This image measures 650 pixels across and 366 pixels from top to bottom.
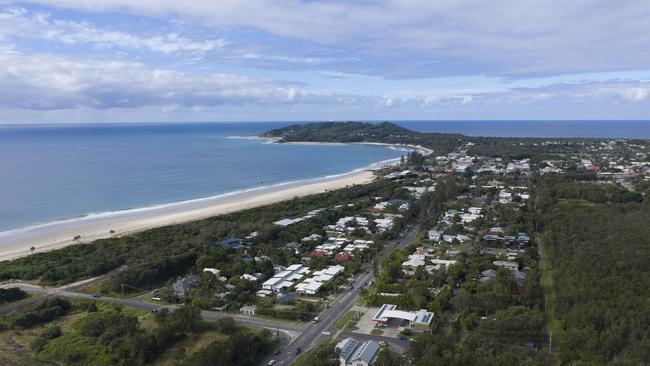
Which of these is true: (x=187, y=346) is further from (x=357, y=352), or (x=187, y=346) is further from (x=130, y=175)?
(x=130, y=175)

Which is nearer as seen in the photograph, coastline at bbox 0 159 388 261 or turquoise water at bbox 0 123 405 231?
coastline at bbox 0 159 388 261

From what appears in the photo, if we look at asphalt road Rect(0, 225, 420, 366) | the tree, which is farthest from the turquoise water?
the tree

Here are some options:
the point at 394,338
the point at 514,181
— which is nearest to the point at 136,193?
the point at 394,338

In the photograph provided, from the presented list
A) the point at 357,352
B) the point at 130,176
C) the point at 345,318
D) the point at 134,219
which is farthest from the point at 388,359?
the point at 130,176

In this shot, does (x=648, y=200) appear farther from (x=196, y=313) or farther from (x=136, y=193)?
(x=136, y=193)

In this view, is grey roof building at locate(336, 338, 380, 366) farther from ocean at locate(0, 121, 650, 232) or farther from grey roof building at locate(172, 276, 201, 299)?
ocean at locate(0, 121, 650, 232)

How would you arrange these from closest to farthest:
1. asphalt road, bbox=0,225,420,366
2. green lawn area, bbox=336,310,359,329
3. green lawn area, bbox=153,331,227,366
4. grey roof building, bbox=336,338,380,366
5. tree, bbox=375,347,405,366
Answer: tree, bbox=375,347,405,366 < grey roof building, bbox=336,338,380,366 < green lawn area, bbox=153,331,227,366 < asphalt road, bbox=0,225,420,366 < green lawn area, bbox=336,310,359,329
